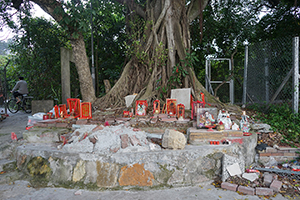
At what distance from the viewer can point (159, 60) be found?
6121mm

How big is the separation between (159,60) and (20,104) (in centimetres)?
583

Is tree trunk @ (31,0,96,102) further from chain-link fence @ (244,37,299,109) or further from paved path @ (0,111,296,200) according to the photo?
chain-link fence @ (244,37,299,109)

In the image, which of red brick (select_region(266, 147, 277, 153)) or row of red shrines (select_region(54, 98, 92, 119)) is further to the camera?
row of red shrines (select_region(54, 98, 92, 119))

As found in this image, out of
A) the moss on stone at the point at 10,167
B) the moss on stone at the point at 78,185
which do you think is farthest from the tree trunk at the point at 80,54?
the moss on stone at the point at 78,185

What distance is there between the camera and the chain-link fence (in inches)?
197

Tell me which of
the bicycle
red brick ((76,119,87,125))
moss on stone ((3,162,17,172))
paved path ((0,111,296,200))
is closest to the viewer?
paved path ((0,111,296,200))

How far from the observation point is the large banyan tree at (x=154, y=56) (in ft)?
19.1

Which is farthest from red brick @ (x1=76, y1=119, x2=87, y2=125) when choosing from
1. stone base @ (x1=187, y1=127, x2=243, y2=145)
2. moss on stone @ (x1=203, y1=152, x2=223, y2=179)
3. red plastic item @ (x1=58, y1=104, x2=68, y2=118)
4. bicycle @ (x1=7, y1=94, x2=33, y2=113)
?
bicycle @ (x1=7, y1=94, x2=33, y2=113)

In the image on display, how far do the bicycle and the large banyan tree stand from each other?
3357 mm

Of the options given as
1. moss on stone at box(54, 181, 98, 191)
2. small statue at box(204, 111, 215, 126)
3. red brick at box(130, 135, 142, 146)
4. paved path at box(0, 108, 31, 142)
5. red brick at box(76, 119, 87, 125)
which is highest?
small statue at box(204, 111, 215, 126)

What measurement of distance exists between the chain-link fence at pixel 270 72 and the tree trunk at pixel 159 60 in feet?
3.97

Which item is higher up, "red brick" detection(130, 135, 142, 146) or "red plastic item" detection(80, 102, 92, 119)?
"red plastic item" detection(80, 102, 92, 119)

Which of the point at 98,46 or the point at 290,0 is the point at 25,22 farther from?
the point at 290,0

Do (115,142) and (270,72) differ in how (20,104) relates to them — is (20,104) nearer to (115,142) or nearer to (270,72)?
(115,142)
